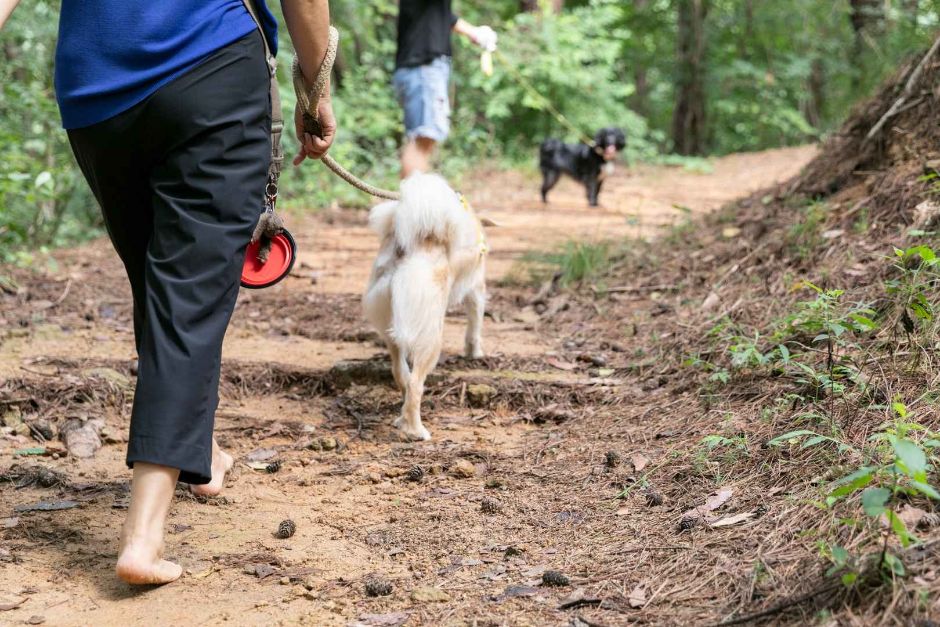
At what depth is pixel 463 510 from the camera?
8.98 ft

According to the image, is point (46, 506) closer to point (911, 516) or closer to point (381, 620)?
point (381, 620)

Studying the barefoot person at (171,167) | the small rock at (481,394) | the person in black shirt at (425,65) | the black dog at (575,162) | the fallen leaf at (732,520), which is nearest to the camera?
the barefoot person at (171,167)

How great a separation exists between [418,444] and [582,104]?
12.2 m

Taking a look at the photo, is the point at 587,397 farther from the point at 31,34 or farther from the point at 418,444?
the point at 31,34

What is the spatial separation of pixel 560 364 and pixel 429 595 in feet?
7.26

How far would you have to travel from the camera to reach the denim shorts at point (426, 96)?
618cm

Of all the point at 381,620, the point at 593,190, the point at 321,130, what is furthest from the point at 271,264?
the point at 593,190

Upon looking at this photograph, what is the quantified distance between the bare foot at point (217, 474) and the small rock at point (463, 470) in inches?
31.8

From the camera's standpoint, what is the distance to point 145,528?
2.15 meters

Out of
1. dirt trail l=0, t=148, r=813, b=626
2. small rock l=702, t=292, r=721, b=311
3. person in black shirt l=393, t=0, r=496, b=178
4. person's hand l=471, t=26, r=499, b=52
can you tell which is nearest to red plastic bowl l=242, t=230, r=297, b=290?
dirt trail l=0, t=148, r=813, b=626

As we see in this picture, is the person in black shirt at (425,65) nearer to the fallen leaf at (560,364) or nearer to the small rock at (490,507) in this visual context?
the fallen leaf at (560,364)

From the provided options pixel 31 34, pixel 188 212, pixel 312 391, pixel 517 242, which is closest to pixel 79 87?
pixel 188 212

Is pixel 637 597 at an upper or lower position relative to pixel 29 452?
upper

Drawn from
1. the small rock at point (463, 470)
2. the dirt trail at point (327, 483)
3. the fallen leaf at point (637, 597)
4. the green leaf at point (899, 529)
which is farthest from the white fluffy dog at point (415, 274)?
the green leaf at point (899, 529)
